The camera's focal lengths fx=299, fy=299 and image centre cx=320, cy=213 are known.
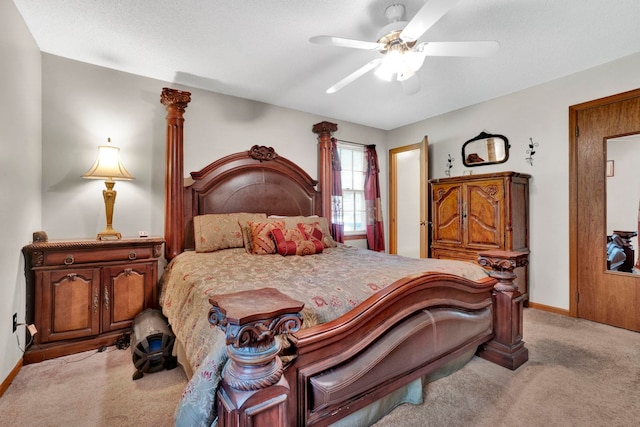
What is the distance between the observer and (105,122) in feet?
9.31

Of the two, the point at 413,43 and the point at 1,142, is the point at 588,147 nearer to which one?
the point at 413,43

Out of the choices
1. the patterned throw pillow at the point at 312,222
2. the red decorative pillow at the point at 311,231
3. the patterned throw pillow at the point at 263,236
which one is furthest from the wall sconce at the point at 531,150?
the patterned throw pillow at the point at 263,236

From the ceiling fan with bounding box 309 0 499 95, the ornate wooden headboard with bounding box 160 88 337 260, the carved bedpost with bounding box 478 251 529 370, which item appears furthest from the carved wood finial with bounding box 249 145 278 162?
the carved bedpost with bounding box 478 251 529 370

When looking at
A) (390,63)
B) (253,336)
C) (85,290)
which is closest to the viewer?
(253,336)

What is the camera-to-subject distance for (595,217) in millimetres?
2955

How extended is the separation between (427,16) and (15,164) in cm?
279

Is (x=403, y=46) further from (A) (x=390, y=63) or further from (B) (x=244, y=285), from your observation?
(B) (x=244, y=285)

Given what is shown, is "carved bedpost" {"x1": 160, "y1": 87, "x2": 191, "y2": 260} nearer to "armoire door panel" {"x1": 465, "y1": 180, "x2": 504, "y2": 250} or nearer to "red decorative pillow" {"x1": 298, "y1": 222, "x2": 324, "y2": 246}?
"red decorative pillow" {"x1": 298, "y1": 222, "x2": 324, "y2": 246}

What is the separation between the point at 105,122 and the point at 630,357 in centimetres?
479

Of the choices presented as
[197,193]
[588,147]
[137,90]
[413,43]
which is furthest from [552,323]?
[137,90]

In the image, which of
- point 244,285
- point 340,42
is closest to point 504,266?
point 244,285

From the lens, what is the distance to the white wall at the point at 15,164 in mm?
1869

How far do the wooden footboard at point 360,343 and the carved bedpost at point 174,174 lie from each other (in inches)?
86.1

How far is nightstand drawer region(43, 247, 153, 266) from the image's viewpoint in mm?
2269
